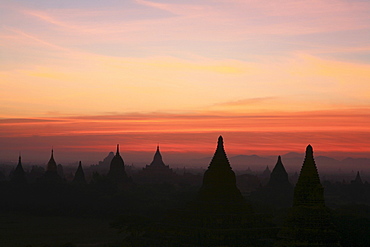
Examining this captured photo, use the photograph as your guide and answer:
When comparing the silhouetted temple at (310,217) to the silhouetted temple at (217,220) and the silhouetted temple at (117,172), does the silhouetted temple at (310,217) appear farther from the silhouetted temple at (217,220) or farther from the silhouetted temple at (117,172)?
the silhouetted temple at (117,172)

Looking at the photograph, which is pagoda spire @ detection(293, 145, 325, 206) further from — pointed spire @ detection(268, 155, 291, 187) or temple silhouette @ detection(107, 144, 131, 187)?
temple silhouette @ detection(107, 144, 131, 187)

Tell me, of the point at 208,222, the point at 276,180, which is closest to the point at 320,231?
the point at 208,222

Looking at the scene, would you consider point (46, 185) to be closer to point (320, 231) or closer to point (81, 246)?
point (81, 246)

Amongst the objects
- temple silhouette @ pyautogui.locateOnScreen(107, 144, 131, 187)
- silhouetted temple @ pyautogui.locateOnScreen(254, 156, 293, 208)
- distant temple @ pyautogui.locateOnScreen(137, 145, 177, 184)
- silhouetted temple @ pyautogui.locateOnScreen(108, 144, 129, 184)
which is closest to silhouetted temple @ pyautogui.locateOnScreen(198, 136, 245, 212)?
silhouetted temple @ pyautogui.locateOnScreen(254, 156, 293, 208)

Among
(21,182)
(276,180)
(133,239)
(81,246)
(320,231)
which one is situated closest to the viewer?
(320,231)

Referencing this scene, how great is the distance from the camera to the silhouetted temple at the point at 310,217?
88.4 feet

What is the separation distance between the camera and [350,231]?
38.6 metres

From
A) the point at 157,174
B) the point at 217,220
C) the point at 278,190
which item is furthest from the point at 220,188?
the point at 157,174

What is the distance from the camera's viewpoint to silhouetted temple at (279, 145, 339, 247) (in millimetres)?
26938

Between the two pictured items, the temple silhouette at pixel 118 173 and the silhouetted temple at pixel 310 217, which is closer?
the silhouetted temple at pixel 310 217

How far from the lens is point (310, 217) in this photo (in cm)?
2694

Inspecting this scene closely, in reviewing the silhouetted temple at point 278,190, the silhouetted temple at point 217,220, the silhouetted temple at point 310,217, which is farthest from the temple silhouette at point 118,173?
the silhouetted temple at point 310,217

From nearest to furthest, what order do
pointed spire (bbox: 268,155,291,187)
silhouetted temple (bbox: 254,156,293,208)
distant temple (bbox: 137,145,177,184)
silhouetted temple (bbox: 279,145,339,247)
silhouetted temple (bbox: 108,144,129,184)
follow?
silhouetted temple (bbox: 279,145,339,247) → silhouetted temple (bbox: 254,156,293,208) → pointed spire (bbox: 268,155,291,187) → silhouetted temple (bbox: 108,144,129,184) → distant temple (bbox: 137,145,177,184)

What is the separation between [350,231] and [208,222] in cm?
1052
